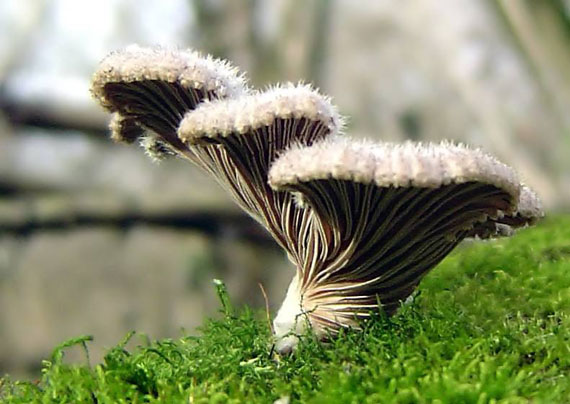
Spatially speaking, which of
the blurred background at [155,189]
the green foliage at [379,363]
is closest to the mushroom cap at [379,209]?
the green foliage at [379,363]

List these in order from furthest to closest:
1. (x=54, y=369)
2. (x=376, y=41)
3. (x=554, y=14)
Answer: (x=376, y=41)
(x=554, y=14)
(x=54, y=369)

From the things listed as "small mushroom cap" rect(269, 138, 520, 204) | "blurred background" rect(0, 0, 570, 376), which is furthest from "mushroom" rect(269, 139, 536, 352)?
"blurred background" rect(0, 0, 570, 376)

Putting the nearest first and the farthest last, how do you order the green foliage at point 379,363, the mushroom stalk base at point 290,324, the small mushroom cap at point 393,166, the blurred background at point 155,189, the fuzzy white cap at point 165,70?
the small mushroom cap at point 393,166 → the green foliage at point 379,363 → the fuzzy white cap at point 165,70 → the mushroom stalk base at point 290,324 → the blurred background at point 155,189

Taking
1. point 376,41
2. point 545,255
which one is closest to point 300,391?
point 545,255

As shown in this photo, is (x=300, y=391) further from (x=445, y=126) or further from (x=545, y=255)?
→ (x=445, y=126)

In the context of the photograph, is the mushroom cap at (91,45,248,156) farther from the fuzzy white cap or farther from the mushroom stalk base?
the mushroom stalk base

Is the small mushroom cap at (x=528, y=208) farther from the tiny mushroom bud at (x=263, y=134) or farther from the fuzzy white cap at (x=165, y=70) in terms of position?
the fuzzy white cap at (x=165, y=70)
